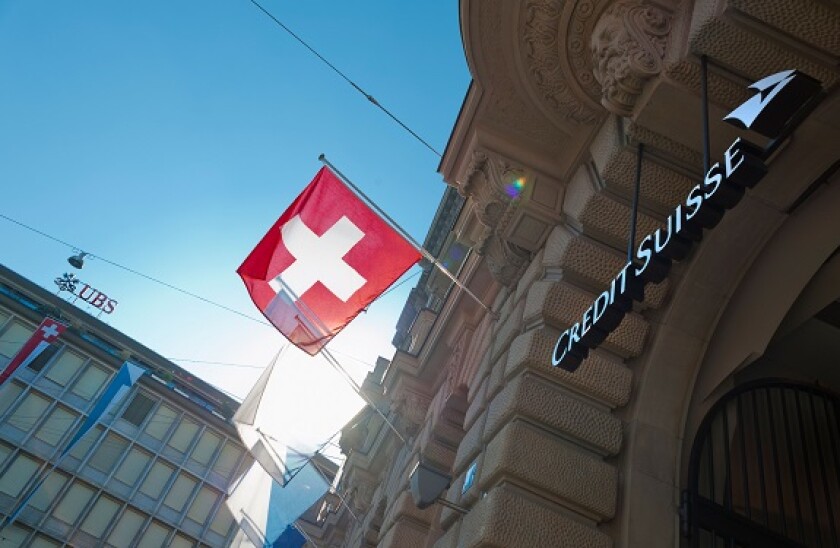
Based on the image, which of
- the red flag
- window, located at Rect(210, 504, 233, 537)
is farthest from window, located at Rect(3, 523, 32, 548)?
the red flag

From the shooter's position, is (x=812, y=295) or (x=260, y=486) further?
(x=260, y=486)

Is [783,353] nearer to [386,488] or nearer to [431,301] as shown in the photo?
[386,488]

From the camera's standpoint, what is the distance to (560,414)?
4.29m

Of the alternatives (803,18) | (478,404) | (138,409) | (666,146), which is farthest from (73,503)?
(803,18)

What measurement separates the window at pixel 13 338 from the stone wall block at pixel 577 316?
105 feet

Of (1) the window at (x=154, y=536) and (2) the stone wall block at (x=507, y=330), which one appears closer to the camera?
(2) the stone wall block at (x=507, y=330)

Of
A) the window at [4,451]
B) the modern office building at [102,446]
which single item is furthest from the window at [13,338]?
the window at [4,451]

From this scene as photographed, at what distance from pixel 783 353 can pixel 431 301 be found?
38.1 feet

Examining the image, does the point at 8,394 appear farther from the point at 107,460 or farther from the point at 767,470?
the point at 767,470

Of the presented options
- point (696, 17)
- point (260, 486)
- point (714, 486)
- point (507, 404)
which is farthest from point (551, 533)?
point (260, 486)

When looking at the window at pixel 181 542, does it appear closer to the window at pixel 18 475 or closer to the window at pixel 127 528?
the window at pixel 127 528

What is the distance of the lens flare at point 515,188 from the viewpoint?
19.2 ft

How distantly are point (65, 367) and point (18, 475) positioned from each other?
5.57 meters

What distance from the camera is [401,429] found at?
1108 centimetres
